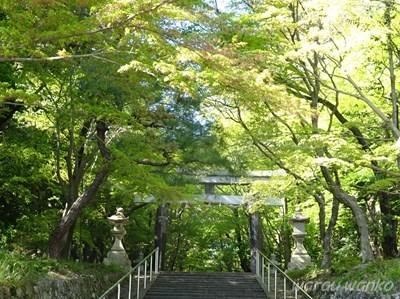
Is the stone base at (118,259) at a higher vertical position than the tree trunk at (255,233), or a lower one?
lower

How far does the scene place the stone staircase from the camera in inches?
428

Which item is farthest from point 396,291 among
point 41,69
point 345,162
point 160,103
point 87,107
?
point 41,69

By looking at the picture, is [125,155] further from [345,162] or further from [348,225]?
[348,225]

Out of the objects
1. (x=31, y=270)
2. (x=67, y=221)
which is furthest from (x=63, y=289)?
(x=67, y=221)

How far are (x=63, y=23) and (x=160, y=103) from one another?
308 centimetres

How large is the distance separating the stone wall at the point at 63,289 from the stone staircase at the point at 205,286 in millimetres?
1090

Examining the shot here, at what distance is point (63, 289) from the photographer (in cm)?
824

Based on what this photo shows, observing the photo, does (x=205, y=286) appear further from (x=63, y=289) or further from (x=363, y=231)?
(x=63, y=289)

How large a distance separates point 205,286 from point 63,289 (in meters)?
4.41

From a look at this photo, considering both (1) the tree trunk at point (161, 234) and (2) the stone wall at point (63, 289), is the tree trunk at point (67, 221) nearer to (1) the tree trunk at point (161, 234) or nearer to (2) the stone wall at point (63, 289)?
(2) the stone wall at point (63, 289)

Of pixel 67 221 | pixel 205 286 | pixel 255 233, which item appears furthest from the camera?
pixel 255 233

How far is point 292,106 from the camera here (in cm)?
886

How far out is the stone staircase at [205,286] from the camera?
35.6 feet

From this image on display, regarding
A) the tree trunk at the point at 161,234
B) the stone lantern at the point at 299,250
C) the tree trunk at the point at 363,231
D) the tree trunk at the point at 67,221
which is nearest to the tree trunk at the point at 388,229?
the stone lantern at the point at 299,250
